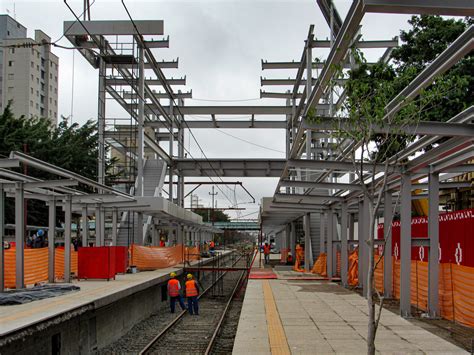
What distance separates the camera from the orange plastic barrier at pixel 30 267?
1647 centimetres

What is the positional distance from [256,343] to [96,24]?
21130 millimetres

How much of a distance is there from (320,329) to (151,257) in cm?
1790

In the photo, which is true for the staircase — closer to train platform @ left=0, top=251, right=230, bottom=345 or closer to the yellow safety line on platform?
train platform @ left=0, top=251, right=230, bottom=345

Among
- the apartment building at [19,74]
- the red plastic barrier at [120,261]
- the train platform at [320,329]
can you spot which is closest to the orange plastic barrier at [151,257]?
the red plastic barrier at [120,261]

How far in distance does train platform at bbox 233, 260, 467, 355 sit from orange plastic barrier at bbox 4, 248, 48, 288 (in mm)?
6547

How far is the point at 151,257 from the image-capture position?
2806 cm

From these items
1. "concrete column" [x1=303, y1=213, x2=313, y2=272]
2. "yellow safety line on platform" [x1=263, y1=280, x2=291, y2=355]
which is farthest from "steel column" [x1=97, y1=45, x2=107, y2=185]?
"yellow safety line on platform" [x1=263, y1=280, x2=291, y2=355]

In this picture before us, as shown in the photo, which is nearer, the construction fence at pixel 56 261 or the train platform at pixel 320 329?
the train platform at pixel 320 329

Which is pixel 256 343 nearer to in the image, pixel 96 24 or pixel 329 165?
pixel 329 165

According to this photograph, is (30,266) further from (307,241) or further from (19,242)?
(307,241)

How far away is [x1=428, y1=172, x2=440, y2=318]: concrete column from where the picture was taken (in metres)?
12.2

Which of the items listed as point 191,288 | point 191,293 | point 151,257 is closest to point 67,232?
point 191,288

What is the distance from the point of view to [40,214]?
32812 mm

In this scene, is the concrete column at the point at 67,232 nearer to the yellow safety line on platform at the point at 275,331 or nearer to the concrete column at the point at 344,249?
the yellow safety line on platform at the point at 275,331
